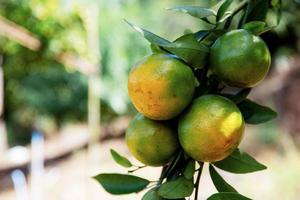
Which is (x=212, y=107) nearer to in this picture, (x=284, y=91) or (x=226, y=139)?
(x=226, y=139)

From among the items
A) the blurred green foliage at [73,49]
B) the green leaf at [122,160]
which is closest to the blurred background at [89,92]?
the blurred green foliage at [73,49]

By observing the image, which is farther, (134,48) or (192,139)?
(134,48)

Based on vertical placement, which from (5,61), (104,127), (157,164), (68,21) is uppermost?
(157,164)

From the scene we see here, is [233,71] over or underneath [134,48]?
over

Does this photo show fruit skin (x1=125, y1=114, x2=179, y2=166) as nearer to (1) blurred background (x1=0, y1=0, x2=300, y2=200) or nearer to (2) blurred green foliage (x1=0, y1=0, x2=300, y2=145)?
(1) blurred background (x1=0, y1=0, x2=300, y2=200)

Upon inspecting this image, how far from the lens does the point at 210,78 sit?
55 centimetres

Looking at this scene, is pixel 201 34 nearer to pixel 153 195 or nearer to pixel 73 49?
pixel 153 195

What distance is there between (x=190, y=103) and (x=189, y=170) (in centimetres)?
6

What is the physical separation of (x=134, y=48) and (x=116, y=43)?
182 mm

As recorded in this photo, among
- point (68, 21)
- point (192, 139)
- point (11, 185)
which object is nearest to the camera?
point (192, 139)

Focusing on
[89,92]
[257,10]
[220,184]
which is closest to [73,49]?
[89,92]

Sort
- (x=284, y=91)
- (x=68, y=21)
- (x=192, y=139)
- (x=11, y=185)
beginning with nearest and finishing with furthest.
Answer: (x=192, y=139) → (x=68, y=21) → (x=11, y=185) → (x=284, y=91)

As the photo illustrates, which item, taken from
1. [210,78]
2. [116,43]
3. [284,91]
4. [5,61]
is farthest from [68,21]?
[210,78]

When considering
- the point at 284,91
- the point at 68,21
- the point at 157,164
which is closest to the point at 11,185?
the point at 68,21
